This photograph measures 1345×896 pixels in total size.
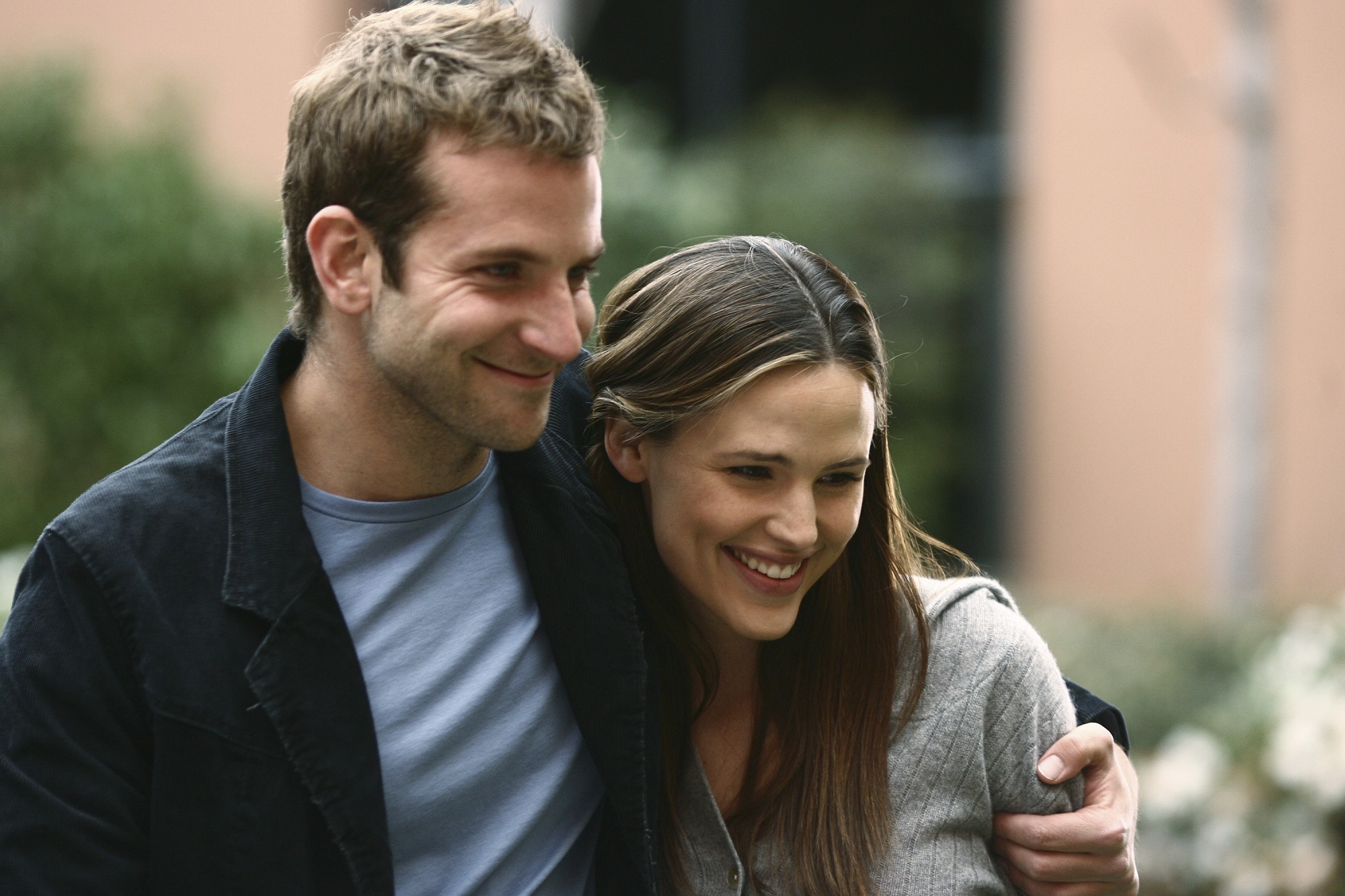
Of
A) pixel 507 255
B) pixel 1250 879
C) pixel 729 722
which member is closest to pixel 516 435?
pixel 507 255

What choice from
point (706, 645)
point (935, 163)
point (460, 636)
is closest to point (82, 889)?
point (460, 636)

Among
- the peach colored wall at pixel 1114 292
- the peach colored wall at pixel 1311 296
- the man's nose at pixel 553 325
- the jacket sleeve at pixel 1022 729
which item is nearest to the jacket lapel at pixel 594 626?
the man's nose at pixel 553 325

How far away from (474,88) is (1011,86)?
954 cm

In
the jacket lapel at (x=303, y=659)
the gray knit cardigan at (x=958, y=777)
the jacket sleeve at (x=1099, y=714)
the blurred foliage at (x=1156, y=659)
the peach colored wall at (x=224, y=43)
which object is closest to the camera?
the jacket lapel at (x=303, y=659)

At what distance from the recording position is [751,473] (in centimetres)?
259

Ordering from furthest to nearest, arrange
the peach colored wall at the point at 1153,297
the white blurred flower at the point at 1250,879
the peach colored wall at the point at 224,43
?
the peach colored wall at the point at 224,43 → the peach colored wall at the point at 1153,297 → the white blurred flower at the point at 1250,879

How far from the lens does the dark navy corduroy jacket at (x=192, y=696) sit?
2.13 m

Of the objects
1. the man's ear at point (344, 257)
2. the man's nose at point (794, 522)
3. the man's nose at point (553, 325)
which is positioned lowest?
the man's nose at point (794, 522)

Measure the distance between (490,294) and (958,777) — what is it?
45.5 inches

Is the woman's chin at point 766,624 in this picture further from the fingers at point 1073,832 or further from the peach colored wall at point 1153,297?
the peach colored wall at point 1153,297

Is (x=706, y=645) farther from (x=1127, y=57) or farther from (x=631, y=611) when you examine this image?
(x=1127, y=57)

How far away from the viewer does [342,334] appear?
2479mm

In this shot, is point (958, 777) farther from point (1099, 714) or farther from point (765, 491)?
point (765, 491)

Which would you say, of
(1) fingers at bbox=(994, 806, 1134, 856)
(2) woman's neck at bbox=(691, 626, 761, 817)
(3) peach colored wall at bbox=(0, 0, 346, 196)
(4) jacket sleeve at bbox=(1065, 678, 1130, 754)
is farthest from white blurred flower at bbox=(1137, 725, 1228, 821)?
(3) peach colored wall at bbox=(0, 0, 346, 196)
